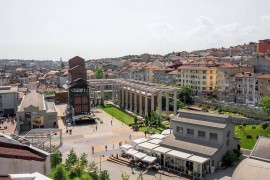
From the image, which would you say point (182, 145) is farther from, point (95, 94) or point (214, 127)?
point (95, 94)

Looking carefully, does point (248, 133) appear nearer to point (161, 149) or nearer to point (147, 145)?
point (161, 149)

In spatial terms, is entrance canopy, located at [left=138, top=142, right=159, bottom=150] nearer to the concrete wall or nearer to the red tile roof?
the red tile roof

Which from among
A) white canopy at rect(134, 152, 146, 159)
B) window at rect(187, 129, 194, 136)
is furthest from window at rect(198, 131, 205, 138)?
white canopy at rect(134, 152, 146, 159)

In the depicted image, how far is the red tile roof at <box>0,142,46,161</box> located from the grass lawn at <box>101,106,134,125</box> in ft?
153

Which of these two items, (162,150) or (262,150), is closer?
(262,150)

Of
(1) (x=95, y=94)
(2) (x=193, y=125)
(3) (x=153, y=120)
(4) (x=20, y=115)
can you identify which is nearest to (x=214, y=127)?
(2) (x=193, y=125)

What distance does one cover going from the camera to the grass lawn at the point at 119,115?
6925 centimetres

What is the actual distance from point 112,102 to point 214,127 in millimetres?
58393

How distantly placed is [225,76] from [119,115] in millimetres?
35133

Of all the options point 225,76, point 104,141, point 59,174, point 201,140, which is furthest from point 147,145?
point 225,76

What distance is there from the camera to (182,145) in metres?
42.0

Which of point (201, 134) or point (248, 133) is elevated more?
point (201, 134)

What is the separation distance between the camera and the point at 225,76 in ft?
293

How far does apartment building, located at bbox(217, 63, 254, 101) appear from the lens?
88.7 metres
